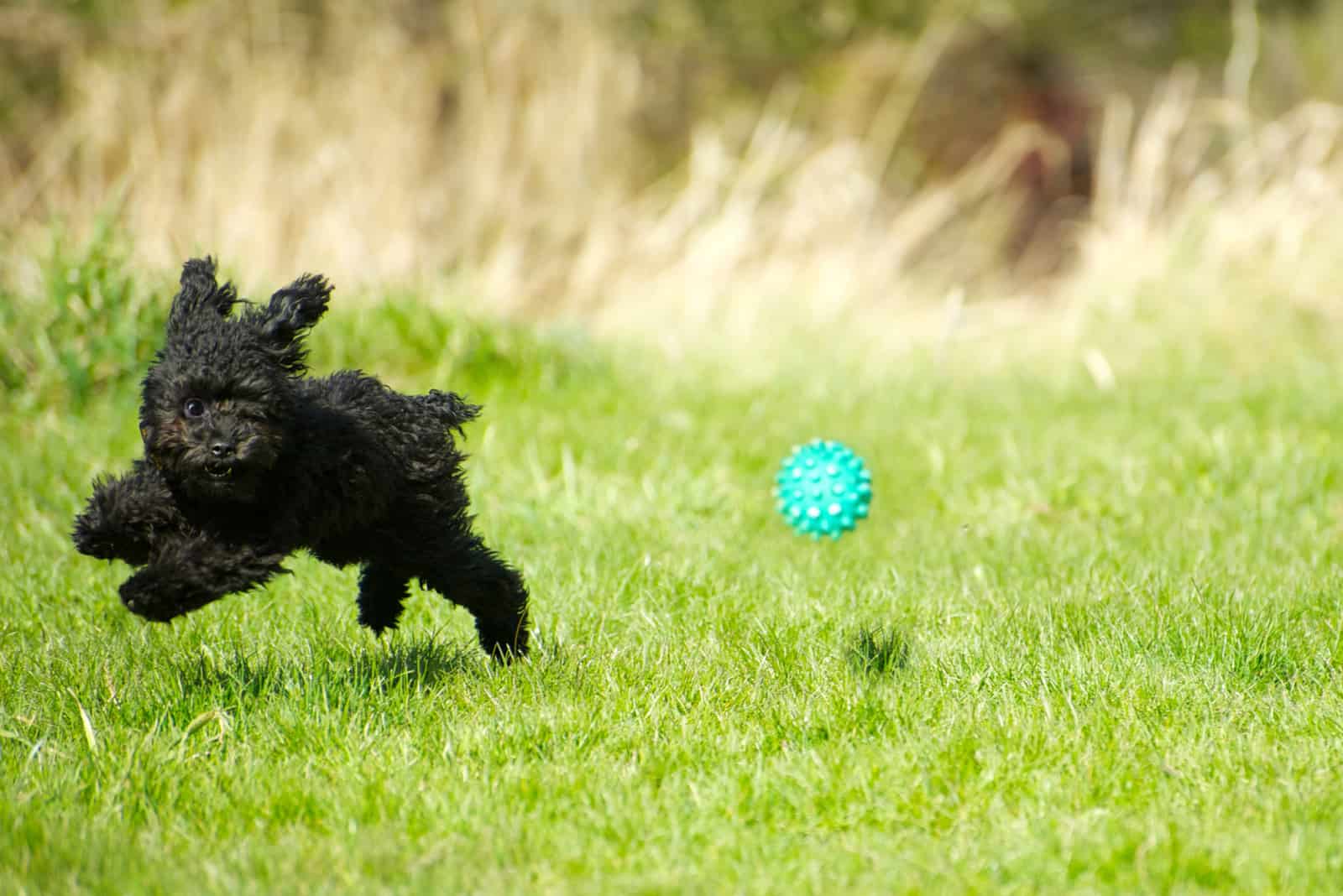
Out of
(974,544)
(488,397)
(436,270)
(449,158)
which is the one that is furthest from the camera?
(449,158)

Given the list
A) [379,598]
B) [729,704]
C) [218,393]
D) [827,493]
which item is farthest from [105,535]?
[827,493]

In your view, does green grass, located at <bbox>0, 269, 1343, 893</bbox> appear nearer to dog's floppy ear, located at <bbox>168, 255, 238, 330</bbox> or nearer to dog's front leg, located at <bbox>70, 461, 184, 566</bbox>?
dog's front leg, located at <bbox>70, 461, 184, 566</bbox>

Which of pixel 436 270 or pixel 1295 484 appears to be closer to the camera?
pixel 1295 484

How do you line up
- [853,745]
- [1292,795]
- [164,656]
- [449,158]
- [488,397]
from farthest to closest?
[449,158] < [488,397] < [164,656] < [853,745] < [1292,795]

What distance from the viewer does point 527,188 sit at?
33.5 ft

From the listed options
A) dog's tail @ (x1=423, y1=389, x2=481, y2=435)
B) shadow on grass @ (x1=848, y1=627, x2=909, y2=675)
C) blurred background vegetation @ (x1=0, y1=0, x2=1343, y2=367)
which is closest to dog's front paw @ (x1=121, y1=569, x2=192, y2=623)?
dog's tail @ (x1=423, y1=389, x2=481, y2=435)

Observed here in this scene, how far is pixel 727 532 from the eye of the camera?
5.21m

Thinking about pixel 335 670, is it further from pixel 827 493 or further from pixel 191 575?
pixel 827 493

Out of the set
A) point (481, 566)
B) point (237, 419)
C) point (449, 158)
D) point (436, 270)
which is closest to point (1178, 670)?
point (481, 566)

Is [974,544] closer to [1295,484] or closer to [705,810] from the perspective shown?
[1295,484]

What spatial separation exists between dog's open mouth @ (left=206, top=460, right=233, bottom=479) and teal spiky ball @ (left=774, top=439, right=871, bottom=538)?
276cm

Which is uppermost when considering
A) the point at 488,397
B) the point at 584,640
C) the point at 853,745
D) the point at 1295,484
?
the point at 488,397

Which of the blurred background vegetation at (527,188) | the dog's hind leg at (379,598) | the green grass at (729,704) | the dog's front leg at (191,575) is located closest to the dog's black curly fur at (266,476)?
the dog's front leg at (191,575)

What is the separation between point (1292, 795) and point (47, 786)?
8.69 feet
